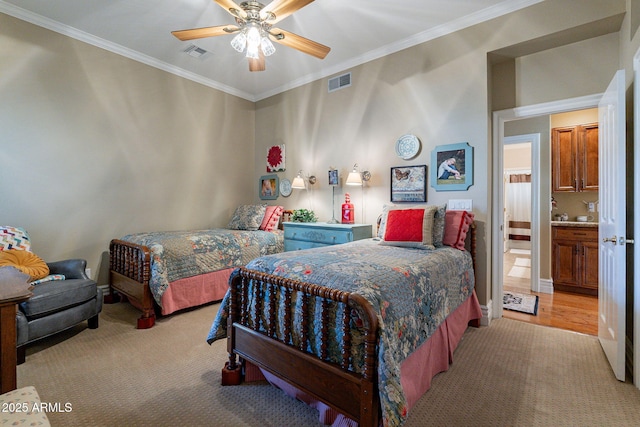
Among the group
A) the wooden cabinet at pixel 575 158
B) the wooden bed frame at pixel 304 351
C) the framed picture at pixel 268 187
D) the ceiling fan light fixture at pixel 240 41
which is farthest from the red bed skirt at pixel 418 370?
the framed picture at pixel 268 187

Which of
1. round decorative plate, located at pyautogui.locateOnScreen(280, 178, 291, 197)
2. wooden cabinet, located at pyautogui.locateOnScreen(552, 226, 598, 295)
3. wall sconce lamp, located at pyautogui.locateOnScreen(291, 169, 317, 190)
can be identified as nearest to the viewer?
wooden cabinet, located at pyautogui.locateOnScreen(552, 226, 598, 295)

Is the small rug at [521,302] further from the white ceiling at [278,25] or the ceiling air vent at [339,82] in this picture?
the ceiling air vent at [339,82]

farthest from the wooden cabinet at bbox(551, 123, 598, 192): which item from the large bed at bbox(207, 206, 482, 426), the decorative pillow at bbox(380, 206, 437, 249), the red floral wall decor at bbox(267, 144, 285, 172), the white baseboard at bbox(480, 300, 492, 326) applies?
the red floral wall decor at bbox(267, 144, 285, 172)

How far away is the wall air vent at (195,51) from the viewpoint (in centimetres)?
362

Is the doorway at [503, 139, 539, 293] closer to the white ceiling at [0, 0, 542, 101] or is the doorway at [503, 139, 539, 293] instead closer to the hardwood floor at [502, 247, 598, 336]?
the hardwood floor at [502, 247, 598, 336]

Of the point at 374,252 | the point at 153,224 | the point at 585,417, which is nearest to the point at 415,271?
the point at 374,252

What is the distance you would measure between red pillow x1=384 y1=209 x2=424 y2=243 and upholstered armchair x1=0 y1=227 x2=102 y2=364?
9.09ft

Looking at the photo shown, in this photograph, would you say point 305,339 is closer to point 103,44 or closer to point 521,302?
point 521,302

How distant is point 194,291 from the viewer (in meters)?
3.23

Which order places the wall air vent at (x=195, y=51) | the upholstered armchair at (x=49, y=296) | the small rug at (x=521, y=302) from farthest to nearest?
the wall air vent at (x=195, y=51), the small rug at (x=521, y=302), the upholstered armchair at (x=49, y=296)

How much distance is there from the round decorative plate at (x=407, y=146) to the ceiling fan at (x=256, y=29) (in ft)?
4.44

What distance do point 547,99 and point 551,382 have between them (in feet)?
8.10

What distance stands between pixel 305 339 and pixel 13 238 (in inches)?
120

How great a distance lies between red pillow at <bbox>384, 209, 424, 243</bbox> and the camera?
257cm
